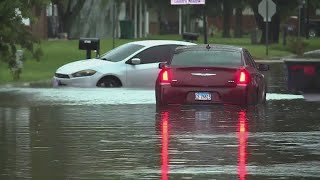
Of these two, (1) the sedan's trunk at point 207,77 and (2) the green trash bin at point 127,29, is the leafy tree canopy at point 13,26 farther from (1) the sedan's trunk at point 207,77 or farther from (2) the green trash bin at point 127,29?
(2) the green trash bin at point 127,29

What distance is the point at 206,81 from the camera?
17.5 metres

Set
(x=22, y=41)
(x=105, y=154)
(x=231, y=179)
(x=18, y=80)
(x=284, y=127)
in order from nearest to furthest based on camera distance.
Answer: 1. (x=231, y=179)
2. (x=105, y=154)
3. (x=284, y=127)
4. (x=22, y=41)
5. (x=18, y=80)

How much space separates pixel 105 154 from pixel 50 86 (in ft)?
45.2

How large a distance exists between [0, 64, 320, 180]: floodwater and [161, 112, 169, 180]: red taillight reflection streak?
1cm

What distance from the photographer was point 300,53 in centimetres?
4828

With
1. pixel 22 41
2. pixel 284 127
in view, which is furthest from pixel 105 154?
pixel 22 41

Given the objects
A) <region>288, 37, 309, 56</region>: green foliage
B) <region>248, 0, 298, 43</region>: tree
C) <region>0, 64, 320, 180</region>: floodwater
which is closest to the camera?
<region>0, 64, 320, 180</region>: floodwater

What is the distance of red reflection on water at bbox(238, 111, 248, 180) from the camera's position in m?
10.6

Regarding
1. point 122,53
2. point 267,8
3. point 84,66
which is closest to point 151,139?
point 84,66

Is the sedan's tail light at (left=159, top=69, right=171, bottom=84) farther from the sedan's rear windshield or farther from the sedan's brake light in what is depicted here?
the sedan's rear windshield

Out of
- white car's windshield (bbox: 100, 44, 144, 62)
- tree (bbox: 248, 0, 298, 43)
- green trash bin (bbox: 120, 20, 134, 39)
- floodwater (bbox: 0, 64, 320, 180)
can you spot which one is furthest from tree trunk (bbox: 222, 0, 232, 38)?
floodwater (bbox: 0, 64, 320, 180)

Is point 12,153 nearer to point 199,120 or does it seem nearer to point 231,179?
point 231,179

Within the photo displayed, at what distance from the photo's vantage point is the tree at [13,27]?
2233 centimetres

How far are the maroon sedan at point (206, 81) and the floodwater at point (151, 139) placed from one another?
241 millimetres
